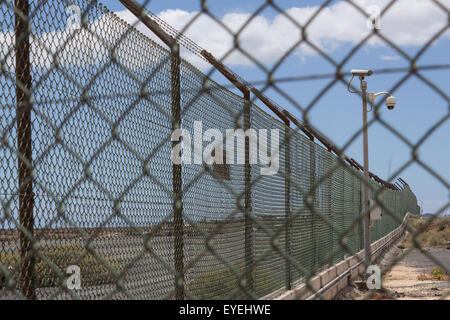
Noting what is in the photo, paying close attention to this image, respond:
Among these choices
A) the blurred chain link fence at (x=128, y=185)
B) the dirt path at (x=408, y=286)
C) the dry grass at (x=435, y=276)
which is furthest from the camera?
the dry grass at (x=435, y=276)

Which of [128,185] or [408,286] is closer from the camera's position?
[128,185]

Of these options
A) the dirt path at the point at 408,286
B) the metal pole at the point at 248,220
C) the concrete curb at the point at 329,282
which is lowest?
the dirt path at the point at 408,286

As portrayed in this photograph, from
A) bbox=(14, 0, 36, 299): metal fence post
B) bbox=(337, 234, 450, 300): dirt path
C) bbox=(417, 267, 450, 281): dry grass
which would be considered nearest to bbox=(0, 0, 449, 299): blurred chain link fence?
bbox=(14, 0, 36, 299): metal fence post

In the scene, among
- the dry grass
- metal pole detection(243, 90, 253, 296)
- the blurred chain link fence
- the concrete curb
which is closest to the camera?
the blurred chain link fence

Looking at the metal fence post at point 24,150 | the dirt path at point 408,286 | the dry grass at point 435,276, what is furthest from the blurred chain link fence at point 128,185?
the dry grass at point 435,276

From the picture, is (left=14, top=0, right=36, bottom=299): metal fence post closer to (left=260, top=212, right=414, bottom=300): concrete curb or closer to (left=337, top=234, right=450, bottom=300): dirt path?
(left=260, top=212, right=414, bottom=300): concrete curb

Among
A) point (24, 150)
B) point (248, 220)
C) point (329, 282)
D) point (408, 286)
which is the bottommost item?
point (408, 286)

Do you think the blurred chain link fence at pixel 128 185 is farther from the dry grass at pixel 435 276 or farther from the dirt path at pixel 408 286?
the dry grass at pixel 435 276

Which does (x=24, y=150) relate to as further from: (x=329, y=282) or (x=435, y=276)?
(x=435, y=276)

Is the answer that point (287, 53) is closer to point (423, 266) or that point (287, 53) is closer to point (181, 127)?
point (181, 127)

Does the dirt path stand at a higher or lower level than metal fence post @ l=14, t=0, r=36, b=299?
lower

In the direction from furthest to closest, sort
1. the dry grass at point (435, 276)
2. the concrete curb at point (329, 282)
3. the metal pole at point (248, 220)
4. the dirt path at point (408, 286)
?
1. the dry grass at point (435, 276)
2. the dirt path at point (408, 286)
3. the concrete curb at point (329, 282)
4. the metal pole at point (248, 220)

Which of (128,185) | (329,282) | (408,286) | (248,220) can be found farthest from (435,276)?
(128,185)

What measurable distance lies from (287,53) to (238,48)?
170mm
